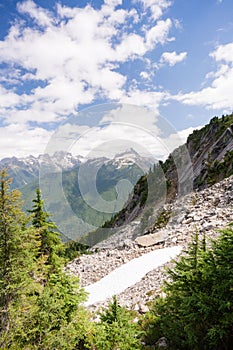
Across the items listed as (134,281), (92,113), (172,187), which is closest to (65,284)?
(134,281)

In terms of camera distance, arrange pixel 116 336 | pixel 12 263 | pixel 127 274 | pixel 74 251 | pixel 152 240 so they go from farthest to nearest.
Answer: pixel 74 251
pixel 152 240
pixel 127 274
pixel 12 263
pixel 116 336

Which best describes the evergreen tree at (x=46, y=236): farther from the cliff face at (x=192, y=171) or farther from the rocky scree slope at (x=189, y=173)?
the cliff face at (x=192, y=171)

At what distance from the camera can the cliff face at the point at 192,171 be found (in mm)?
47031

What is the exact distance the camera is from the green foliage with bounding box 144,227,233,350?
7441mm

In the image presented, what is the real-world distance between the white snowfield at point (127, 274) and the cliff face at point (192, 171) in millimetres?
20580

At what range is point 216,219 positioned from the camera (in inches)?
892

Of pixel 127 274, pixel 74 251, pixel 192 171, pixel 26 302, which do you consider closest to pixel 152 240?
pixel 127 274

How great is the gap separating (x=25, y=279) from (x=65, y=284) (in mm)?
1499

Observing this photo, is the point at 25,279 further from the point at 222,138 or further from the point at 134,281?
the point at 222,138

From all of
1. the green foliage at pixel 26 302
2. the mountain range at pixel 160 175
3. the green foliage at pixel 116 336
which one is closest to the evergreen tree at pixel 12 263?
the green foliage at pixel 26 302

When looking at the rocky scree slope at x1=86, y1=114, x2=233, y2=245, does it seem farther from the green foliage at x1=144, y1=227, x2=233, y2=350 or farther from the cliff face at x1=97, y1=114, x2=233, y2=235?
the green foliage at x1=144, y1=227, x2=233, y2=350

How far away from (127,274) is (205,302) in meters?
14.7

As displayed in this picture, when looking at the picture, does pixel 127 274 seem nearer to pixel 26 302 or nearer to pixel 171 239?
pixel 171 239

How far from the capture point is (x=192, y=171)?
2463 inches
